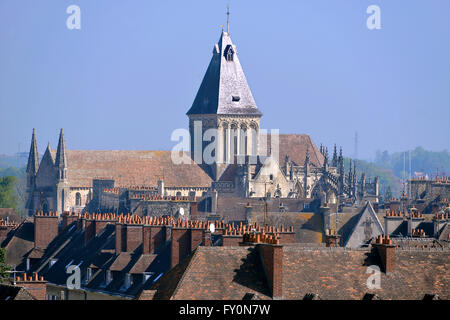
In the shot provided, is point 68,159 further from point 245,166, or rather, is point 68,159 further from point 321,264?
point 321,264

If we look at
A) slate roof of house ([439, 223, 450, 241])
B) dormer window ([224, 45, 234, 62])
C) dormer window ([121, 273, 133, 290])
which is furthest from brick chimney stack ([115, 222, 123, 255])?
dormer window ([224, 45, 234, 62])

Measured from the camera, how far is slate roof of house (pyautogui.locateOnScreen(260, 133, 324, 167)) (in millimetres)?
138125

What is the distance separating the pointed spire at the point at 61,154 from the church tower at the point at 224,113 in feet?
45.3

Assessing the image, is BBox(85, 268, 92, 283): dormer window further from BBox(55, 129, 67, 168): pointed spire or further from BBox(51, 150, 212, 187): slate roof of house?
BBox(55, 129, 67, 168): pointed spire

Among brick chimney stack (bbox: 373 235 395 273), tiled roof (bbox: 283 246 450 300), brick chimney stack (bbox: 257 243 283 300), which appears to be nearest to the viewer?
brick chimney stack (bbox: 257 243 283 300)

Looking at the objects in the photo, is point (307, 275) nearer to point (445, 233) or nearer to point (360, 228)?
point (445, 233)

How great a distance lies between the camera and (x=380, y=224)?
64.4m

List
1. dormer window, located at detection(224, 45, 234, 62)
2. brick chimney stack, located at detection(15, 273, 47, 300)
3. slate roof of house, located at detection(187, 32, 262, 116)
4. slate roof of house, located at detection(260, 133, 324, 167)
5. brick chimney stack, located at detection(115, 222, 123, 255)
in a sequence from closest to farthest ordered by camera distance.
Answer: brick chimney stack, located at detection(15, 273, 47, 300)
brick chimney stack, located at detection(115, 222, 123, 255)
slate roof of house, located at detection(187, 32, 262, 116)
dormer window, located at detection(224, 45, 234, 62)
slate roof of house, located at detection(260, 133, 324, 167)

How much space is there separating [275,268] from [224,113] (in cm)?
9975

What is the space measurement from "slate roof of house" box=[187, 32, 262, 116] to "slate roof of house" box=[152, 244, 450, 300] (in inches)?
3852

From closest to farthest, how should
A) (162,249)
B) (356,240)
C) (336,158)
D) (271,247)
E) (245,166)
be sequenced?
(271,247) → (162,249) → (356,240) → (245,166) → (336,158)
